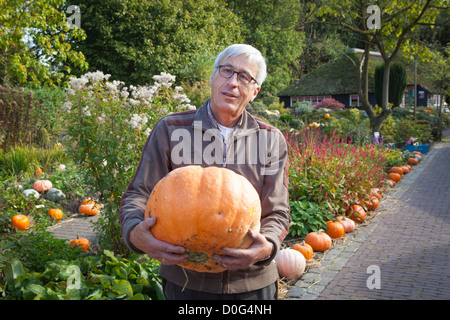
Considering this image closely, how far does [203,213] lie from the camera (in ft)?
5.24

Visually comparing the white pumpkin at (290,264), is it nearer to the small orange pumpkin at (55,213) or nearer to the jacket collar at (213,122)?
the jacket collar at (213,122)

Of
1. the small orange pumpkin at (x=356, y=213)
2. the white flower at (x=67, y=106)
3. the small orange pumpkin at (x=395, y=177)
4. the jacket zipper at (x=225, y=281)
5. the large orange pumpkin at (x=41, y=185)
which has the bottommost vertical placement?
the small orange pumpkin at (x=395, y=177)

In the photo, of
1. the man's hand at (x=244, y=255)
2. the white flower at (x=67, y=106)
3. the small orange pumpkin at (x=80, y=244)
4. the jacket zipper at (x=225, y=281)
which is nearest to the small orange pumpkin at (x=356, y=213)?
the small orange pumpkin at (x=80, y=244)

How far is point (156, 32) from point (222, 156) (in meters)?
21.5

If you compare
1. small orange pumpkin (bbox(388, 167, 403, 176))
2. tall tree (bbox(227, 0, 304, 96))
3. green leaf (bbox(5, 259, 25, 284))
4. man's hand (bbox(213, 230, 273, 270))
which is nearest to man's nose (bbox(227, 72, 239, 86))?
man's hand (bbox(213, 230, 273, 270))

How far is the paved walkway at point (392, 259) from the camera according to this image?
167 inches

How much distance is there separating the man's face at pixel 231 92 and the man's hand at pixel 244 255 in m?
0.66

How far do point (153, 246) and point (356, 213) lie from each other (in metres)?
5.83

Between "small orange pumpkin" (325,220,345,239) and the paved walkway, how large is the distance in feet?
0.42

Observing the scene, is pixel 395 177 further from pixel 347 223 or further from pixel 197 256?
pixel 197 256

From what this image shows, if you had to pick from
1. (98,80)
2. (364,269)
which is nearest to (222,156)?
(98,80)

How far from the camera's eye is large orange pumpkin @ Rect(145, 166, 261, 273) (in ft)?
5.21

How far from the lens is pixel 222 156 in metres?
1.97

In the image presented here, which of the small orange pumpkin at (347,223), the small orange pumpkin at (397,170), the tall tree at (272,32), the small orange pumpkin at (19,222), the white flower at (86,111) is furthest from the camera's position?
the tall tree at (272,32)
